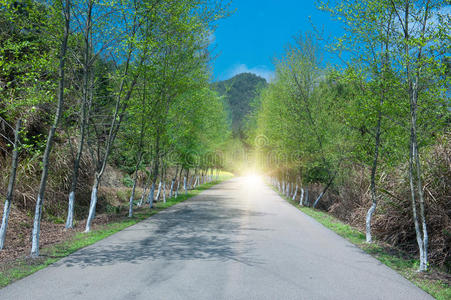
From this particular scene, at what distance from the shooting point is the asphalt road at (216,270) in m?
4.98

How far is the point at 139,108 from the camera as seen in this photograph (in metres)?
12.2

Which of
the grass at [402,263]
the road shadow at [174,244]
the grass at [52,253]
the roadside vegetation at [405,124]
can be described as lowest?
the grass at [52,253]

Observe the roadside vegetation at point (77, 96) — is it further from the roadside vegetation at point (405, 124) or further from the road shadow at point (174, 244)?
the roadside vegetation at point (405, 124)

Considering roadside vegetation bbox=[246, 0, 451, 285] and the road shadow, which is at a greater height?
roadside vegetation bbox=[246, 0, 451, 285]

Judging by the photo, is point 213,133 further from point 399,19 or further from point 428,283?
point 428,283

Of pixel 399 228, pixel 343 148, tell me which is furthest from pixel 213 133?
pixel 399 228

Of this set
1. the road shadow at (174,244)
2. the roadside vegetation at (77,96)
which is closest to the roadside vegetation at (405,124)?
the road shadow at (174,244)

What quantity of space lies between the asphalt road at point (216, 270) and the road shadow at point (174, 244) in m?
0.02

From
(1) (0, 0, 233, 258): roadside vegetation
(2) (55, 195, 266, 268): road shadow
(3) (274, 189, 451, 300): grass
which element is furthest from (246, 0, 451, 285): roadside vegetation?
(1) (0, 0, 233, 258): roadside vegetation

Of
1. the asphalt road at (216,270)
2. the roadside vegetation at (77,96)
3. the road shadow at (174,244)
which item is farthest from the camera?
the roadside vegetation at (77,96)

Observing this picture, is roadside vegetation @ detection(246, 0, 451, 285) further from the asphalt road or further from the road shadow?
the road shadow

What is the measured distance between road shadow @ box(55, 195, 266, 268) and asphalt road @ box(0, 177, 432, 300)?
22mm

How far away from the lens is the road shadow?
6921 mm

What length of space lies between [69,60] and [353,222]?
1239 cm
